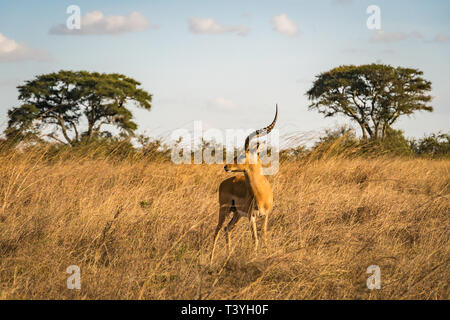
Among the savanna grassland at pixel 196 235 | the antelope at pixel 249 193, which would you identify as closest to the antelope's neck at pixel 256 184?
the antelope at pixel 249 193

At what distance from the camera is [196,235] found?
198 inches

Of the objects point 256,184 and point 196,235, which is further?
point 196,235

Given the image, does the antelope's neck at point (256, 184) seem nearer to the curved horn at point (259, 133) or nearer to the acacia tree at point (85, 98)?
the curved horn at point (259, 133)

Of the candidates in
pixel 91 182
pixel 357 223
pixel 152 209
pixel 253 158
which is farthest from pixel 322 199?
pixel 91 182

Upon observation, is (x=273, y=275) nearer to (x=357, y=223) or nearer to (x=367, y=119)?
(x=357, y=223)

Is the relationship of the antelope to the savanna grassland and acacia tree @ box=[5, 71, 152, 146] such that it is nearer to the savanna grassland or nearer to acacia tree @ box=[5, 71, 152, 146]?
the savanna grassland

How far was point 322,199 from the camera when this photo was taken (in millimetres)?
6180

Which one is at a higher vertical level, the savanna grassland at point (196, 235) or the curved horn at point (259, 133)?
the curved horn at point (259, 133)

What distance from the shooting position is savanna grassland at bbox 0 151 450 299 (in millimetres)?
3459

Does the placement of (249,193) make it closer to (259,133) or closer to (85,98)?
(259,133)

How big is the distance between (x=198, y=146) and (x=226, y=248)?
4.28m

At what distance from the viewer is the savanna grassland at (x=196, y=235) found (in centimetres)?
346

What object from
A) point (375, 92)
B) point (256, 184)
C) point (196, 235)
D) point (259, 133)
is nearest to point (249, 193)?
point (256, 184)

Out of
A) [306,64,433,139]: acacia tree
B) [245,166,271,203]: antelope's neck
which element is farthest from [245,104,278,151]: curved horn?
[306,64,433,139]: acacia tree
